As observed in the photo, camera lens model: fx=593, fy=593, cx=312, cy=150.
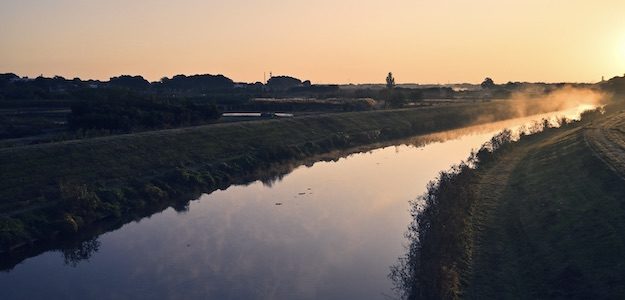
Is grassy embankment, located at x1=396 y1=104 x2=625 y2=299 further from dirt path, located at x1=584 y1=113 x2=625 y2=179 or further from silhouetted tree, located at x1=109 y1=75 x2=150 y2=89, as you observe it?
silhouetted tree, located at x1=109 y1=75 x2=150 y2=89

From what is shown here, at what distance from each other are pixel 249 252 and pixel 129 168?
18.5 m

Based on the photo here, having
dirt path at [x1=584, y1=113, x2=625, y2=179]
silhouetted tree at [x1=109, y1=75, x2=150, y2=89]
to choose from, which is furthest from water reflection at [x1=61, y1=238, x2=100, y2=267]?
silhouetted tree at [x1=109, y1=75, x2=150, y2=89]

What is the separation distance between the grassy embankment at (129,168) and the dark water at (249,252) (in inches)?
89.7

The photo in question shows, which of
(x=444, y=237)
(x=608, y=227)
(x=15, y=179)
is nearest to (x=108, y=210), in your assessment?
(x=15, y=179)

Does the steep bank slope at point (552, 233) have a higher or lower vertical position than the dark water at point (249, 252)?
higher

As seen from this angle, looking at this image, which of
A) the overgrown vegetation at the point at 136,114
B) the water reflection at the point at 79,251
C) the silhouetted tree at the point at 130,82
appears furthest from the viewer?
the silhouetted tree at the point at 130,82

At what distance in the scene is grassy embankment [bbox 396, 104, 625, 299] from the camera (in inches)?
750

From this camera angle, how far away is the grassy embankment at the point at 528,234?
19062 mm

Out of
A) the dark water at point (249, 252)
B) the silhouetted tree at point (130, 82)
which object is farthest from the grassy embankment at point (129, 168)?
the silhouetted tree at point (130, 82)

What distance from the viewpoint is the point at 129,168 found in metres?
41.8

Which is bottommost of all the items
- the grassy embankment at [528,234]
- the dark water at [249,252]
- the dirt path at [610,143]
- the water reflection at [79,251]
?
the water reflection at [79,251]

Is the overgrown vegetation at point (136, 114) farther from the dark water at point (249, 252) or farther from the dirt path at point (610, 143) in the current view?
the dirt path at point (610, 143)

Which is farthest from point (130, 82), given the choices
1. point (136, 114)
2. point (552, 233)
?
point (552, 233)

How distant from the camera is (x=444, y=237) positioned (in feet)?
76.4
